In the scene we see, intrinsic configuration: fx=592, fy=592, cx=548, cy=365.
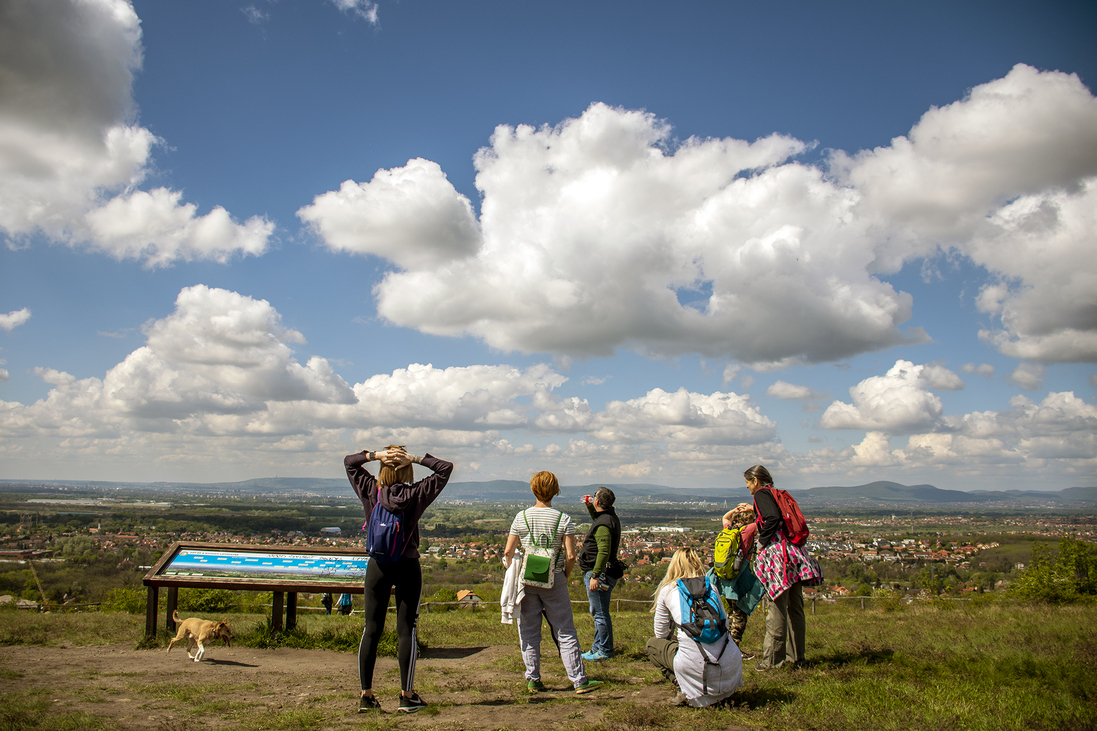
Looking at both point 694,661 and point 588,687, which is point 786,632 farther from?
point 588,687

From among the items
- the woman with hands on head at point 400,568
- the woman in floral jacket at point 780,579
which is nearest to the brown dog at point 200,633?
the woman with hands on head at point 400,568

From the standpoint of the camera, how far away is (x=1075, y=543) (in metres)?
14.7

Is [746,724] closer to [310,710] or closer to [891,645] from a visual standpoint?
[310,710]

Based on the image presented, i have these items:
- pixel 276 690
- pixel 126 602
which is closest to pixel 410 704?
pixel 276 690

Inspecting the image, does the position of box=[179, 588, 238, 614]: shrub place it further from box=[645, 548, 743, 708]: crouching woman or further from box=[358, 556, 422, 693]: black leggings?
box=[645, 548, 743, 708]: crouching woman

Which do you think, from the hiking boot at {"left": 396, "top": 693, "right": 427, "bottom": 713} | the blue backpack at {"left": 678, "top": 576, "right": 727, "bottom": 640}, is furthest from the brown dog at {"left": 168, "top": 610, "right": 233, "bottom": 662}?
the blue backpack at {"left": 678, "top": 576, "right": 727, "bottom": 640}

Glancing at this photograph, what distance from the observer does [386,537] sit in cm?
427

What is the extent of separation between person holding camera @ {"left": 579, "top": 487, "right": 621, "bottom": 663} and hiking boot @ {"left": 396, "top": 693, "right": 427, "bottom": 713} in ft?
7.03

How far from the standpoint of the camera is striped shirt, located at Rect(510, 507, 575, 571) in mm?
4797

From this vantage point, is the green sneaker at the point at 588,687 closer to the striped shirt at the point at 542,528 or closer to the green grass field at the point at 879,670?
the green grass field at the point at 879,670

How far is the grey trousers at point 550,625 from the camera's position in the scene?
477cm

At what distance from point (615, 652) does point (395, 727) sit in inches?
131

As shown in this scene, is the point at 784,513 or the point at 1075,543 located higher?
the point at 784,513

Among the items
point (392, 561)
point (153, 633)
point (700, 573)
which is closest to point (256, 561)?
point (153, 633)
